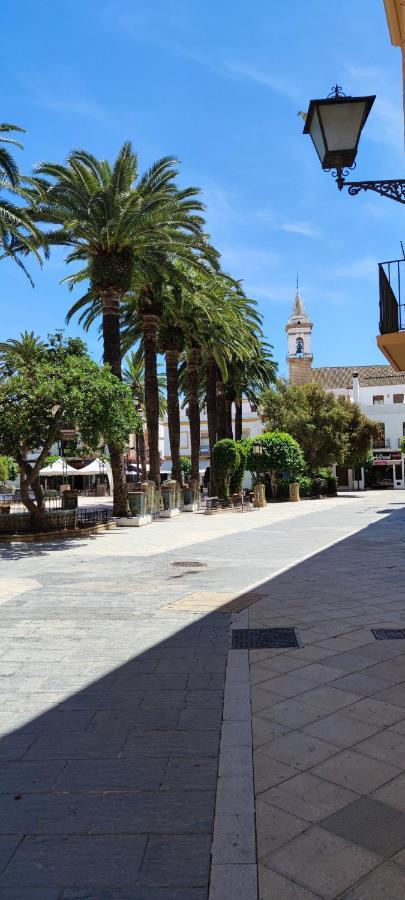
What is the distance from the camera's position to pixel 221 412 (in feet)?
115

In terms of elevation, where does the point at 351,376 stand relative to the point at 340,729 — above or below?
above

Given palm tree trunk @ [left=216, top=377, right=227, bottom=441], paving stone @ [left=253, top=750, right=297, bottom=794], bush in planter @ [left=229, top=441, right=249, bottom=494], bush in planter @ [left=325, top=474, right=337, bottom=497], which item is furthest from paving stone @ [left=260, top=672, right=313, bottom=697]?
bush in planter @ [left=325, top=474, right=337, bottom=497]

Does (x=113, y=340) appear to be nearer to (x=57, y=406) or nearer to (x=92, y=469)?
(x=57, y=406)

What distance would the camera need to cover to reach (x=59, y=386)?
15398mm

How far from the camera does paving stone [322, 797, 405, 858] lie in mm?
2805

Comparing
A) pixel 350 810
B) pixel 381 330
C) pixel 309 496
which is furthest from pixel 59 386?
pixel 309 496

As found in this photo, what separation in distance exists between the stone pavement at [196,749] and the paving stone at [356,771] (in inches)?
0.5

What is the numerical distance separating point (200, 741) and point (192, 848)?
44.2 inches

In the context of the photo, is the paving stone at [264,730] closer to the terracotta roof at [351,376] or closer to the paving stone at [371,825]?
the paving stone at [371,825]

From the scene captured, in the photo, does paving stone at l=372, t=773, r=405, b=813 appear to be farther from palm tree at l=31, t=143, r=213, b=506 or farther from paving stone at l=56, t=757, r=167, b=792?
palm tree at l=31, t=143, r=213, b=506

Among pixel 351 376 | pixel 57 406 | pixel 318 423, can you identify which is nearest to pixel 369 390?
pixel 351 376

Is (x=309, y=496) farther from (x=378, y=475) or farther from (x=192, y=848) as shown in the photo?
(x=192, y=848)

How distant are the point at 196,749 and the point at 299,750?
0.62 metres

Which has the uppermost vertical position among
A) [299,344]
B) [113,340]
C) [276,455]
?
[299,344]
